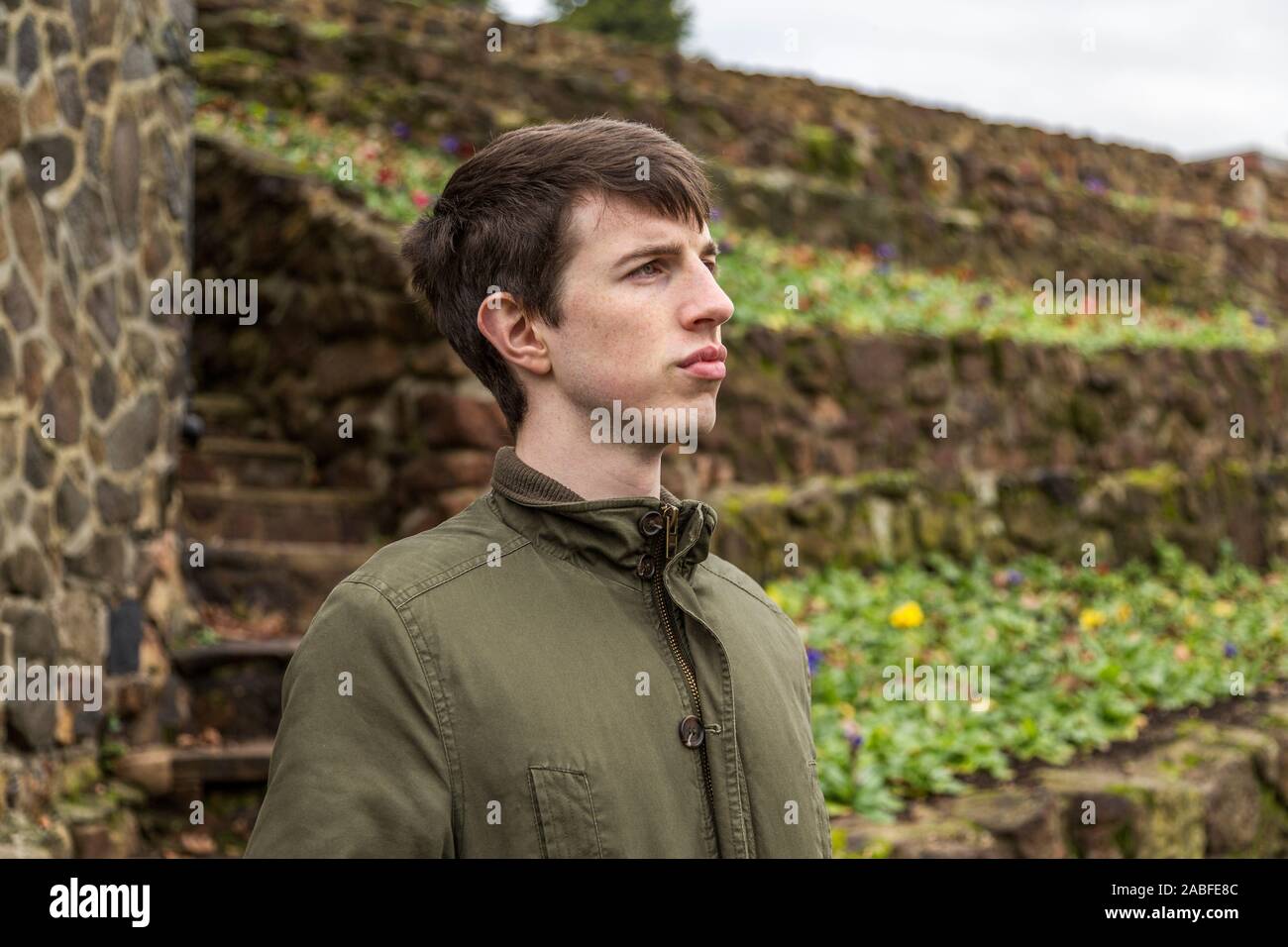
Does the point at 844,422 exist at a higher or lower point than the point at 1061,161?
lower

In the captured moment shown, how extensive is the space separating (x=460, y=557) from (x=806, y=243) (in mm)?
9005

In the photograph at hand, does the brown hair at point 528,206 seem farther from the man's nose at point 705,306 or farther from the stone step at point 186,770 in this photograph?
the stone step at point 186,770

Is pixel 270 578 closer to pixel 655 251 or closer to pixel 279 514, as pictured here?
pixel 279 514

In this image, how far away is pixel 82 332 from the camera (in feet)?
15.8

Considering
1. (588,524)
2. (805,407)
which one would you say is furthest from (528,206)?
(805,407)

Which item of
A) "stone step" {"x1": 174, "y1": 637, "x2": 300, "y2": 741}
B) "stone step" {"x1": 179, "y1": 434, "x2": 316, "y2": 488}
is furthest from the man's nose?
"stone step" {"x1": 179, "y1": 434, "x2": 316, "y2": 488}

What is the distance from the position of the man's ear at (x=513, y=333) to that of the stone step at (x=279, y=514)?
4707 millimetres

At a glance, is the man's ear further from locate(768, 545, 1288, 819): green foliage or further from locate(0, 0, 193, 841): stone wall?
locate(768, 545, 1288, 819): green foliage

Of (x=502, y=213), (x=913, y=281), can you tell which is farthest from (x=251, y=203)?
(x=502, y=213)

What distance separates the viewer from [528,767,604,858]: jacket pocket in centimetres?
149

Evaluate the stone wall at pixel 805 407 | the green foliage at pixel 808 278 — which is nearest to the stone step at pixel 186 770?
the stone wall at pixel 805 407

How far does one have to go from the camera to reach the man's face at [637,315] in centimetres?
169

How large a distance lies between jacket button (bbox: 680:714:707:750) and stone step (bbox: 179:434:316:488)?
17.4ft
